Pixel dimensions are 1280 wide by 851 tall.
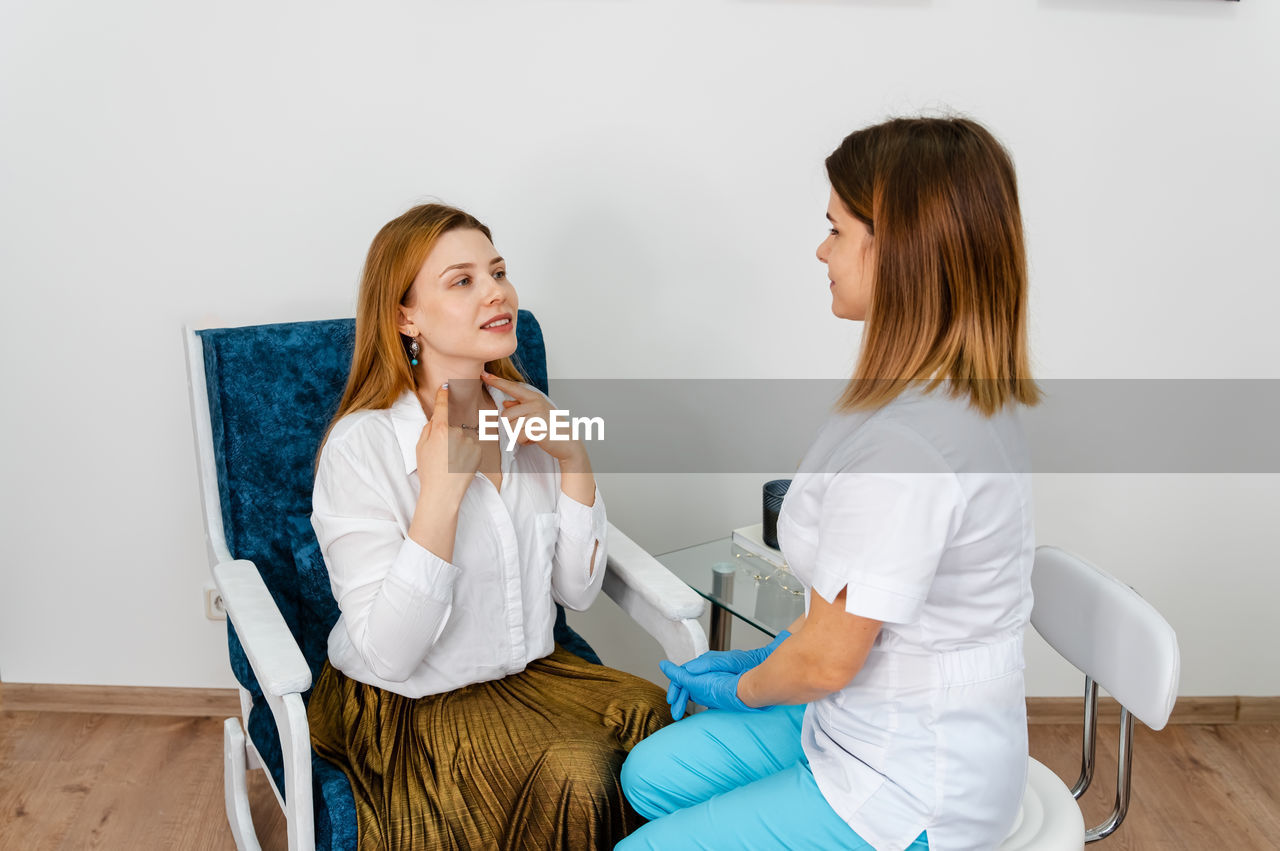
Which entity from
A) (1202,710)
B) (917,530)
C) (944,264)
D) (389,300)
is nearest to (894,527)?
(917,530)

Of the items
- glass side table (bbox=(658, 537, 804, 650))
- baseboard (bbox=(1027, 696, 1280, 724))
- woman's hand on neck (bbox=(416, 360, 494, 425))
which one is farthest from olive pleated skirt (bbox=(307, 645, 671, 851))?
baseboard (bbox=(1027, 696, 1280, 724))

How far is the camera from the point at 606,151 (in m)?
1.96

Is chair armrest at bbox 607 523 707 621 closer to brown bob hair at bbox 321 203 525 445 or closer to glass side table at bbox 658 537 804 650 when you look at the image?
glass side table at bbox 658 537 804 650

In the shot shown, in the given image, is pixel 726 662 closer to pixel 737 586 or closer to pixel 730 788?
pixel 730 788

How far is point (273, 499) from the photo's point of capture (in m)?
1.65

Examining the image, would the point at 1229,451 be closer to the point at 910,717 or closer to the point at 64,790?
the point at 910,717

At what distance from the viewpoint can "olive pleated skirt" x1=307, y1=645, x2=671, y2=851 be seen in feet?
4.12

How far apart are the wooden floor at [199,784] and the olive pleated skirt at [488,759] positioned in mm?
661

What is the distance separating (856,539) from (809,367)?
116cm

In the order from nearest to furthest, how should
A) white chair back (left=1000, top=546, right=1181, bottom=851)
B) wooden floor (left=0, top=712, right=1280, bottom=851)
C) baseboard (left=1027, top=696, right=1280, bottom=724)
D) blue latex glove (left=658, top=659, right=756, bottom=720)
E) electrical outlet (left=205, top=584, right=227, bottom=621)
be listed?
white chair back (left=1000, top=546, right=1181, bottom=851)
blue latex glove (left=658, top=659, right=756, bottom=720)
wooden floor (left=0, top=712, right=1280, bottom=851)
electrical outlet (left=205, top=584, right=227, bottom=621)
baseboard (left=1027, top=696, right=1280, bottom=724)

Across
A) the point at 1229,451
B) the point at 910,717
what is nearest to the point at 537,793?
the point at 910,717

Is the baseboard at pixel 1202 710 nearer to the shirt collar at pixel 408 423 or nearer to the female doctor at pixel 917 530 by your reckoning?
the female doctor at pixel 917 530

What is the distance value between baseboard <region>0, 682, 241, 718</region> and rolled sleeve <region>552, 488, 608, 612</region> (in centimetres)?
110

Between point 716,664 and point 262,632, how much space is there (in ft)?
2.00
